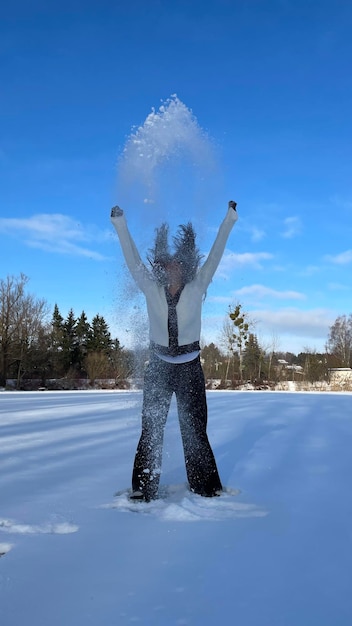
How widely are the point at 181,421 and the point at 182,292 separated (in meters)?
0.70

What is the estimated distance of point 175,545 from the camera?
174 centimetres

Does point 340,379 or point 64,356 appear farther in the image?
point 64,356

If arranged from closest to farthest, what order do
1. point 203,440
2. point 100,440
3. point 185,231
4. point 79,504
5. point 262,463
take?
point 79,504 → point 203,440 → point 185,231 → point 262,463 → point 100,440

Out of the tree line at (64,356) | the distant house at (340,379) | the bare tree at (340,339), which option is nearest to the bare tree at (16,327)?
the tree line at (64,356)

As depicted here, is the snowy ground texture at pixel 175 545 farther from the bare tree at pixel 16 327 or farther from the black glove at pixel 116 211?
the bare tree at pixel 16 327

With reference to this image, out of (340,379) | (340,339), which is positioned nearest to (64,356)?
(340,379)

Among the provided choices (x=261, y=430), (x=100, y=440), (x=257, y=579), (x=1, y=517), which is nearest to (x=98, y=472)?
(x=1, y=517)

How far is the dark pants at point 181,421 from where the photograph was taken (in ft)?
8.04

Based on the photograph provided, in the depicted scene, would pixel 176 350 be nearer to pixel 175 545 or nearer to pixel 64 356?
pixel 175 545

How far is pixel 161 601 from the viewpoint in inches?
52.1

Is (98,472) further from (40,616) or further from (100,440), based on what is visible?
(40,616)

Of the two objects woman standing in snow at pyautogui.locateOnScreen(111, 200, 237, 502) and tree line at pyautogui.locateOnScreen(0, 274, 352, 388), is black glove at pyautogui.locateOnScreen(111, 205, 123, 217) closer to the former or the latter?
woman standing in snow at pyautogui.locateOnScreen(111, 200, 237, 502)

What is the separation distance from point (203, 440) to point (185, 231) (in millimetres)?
1155

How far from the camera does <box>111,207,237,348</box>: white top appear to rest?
2.56 m
